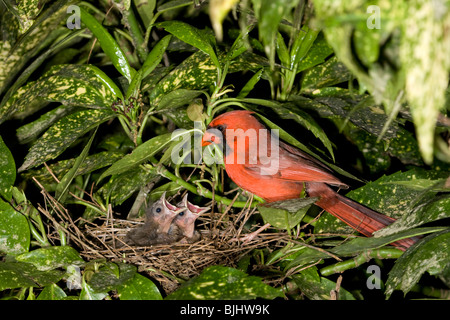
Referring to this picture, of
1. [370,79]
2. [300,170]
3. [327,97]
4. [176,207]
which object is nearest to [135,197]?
[176,207]

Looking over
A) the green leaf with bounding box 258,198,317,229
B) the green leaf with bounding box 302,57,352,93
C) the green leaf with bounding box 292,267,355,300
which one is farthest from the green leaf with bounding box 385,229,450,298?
the green leaf with bounding box 302,57,352,93

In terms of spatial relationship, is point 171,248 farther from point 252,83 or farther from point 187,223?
point 252,83

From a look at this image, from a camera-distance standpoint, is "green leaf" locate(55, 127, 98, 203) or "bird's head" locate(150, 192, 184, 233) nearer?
"green leaf" locate(55, 127, 98, 203)

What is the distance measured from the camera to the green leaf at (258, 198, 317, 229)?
4.59 ft

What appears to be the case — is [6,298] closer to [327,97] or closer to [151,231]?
[151,231]

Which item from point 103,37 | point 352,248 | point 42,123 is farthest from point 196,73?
point 352,248

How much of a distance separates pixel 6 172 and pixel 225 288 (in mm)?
915

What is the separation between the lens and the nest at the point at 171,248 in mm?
1680

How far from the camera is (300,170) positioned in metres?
1.83

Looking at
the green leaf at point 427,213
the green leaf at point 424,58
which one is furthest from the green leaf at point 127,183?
the green leaf at point 424,58

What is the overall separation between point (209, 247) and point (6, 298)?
2.46 ft

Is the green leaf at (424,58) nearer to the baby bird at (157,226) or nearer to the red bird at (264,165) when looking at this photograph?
the red bird at (264,165)

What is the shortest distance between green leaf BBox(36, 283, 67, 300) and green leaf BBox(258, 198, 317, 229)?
0.73 meters

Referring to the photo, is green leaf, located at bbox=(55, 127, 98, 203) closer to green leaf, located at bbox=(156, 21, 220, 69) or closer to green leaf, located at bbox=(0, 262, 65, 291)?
green leaf, located at bbox=(0, 262, 65, 291)
